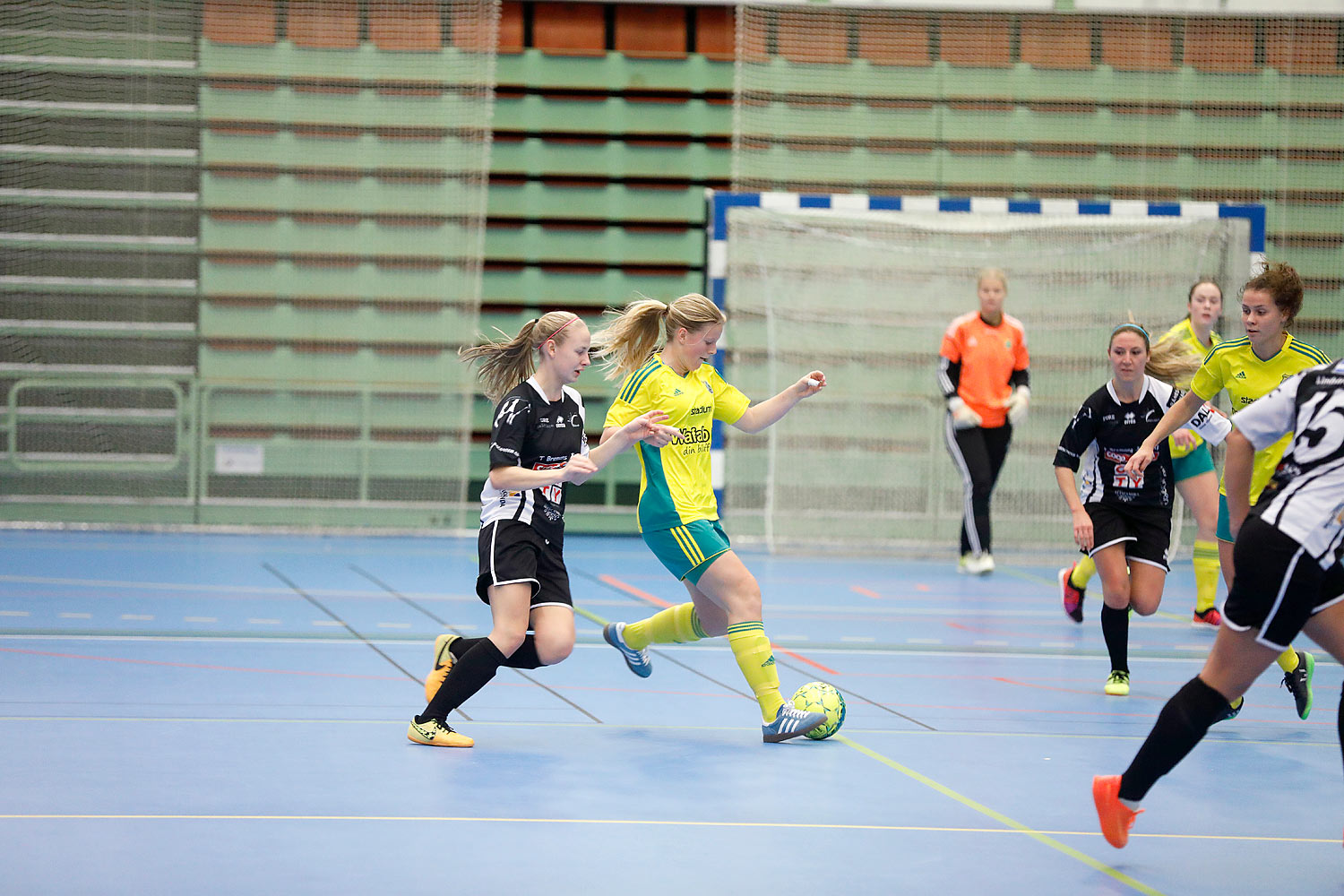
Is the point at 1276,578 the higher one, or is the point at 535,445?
the point at 535,445

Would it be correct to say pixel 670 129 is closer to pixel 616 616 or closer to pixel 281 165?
pixel 281 165

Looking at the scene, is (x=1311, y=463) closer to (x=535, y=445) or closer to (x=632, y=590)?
(x=535, y=445)

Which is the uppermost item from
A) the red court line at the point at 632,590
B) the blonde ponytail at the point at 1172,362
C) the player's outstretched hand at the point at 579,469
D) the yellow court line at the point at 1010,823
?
the blonde ponytail at the point at 1172,362

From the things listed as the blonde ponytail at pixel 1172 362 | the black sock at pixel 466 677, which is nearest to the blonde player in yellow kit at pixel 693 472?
the black sock at pixel 466 677

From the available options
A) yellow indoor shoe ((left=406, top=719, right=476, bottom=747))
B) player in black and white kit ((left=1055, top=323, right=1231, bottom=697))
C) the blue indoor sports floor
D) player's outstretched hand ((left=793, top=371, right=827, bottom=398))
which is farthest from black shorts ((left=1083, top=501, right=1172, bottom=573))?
yellow indoor shoe ((left=406, top=719, right=476, bottom=747))

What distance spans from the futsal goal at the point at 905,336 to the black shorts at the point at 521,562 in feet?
21.4

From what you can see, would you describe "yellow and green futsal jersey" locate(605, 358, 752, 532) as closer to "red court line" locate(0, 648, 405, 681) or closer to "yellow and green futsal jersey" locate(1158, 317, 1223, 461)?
"red court line" locate(0, 648, 405, 681)

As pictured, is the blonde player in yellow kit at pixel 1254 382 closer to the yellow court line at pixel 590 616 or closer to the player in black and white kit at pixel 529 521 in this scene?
the player in black and white kit at pixel 529 521

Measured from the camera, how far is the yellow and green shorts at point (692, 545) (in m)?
4.77

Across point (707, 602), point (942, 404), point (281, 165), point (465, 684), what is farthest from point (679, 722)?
point (281, 165)

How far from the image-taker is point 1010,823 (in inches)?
146

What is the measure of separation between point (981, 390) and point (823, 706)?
5.57 m

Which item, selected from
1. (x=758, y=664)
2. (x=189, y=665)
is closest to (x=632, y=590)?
(x=189, y=665)

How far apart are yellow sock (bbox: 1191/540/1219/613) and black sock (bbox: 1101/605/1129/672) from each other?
2.11m
